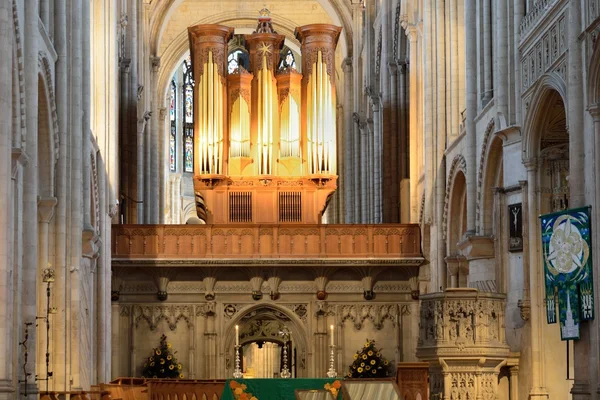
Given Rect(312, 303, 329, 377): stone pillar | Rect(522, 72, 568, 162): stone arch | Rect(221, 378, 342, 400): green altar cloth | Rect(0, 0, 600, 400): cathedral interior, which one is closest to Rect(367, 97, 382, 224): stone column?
Rect(0, 0, 600, 400): cathedral interior

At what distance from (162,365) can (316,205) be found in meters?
6.79

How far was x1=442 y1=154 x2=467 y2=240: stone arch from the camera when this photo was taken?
95.9ft

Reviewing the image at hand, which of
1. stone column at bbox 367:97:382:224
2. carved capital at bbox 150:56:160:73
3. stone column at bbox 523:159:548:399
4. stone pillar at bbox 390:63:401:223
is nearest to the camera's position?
stone column at bbox 523:159:548:399

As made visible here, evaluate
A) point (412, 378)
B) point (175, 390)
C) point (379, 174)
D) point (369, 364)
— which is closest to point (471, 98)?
point (412, 378)

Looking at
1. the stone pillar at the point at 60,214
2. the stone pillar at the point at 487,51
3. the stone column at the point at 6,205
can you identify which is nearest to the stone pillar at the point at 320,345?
the stone pillar at the point at 487,51

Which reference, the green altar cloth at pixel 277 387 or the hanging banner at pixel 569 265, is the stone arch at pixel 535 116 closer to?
the hanging banner at pixel 569 265

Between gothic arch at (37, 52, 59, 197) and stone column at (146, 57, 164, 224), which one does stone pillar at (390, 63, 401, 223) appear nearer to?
stone column at (146, 57, 164, 224)

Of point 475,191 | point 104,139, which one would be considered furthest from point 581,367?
point 104,139

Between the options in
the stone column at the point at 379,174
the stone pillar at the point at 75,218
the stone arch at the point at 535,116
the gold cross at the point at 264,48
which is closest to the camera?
Result: the stone arch at the point at 535,116

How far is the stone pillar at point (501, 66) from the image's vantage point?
24.7m

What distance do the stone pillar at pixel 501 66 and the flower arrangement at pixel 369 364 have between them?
11.2m

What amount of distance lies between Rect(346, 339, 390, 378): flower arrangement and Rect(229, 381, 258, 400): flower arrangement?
13.6 m

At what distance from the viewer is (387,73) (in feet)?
130

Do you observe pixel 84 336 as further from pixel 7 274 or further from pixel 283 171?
pixel 283 171
